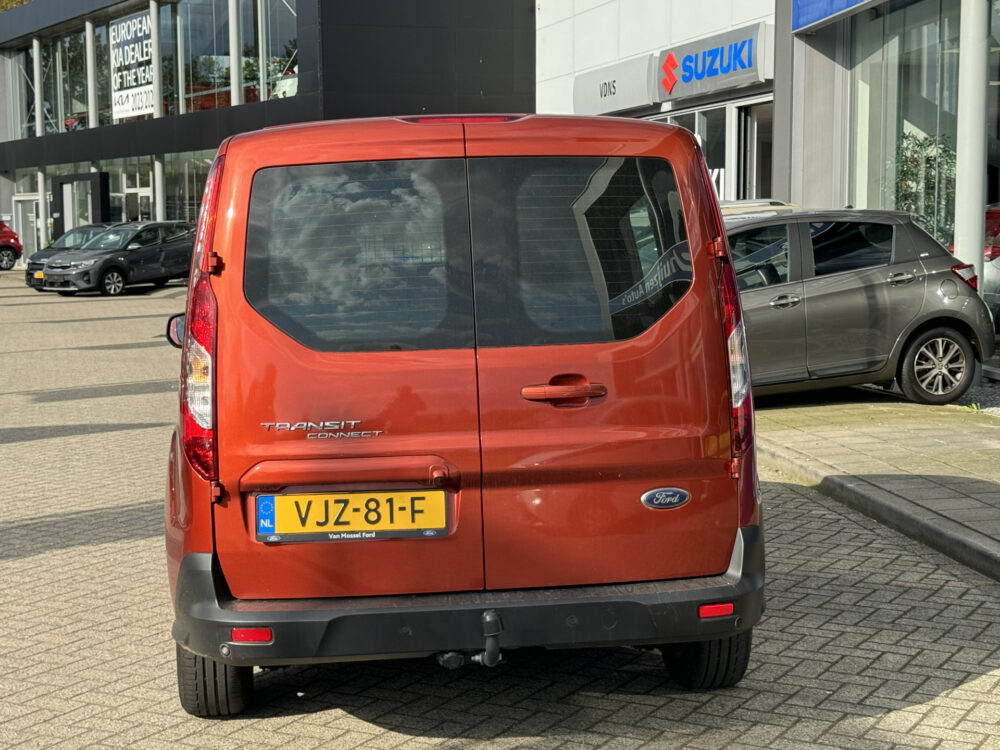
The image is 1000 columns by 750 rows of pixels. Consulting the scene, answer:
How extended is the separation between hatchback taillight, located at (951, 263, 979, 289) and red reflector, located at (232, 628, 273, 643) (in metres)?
8.21

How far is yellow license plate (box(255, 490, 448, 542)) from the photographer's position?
3.80 metres

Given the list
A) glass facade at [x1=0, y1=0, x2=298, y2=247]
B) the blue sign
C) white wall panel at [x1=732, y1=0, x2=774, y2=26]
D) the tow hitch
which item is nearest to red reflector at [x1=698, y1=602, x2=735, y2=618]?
the tow hitch

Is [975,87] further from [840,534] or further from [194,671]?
[194,671]

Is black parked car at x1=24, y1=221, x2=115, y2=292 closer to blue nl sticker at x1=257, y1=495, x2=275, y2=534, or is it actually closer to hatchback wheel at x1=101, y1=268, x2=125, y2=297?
hatchback wheel at x1=101, y1=268, x2=125, y2=297

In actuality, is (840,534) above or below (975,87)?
below

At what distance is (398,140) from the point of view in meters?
3.90

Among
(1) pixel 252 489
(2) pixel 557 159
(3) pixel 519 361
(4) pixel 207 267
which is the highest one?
(2) pixel 557 159

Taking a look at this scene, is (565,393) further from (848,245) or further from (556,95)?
(556,95)

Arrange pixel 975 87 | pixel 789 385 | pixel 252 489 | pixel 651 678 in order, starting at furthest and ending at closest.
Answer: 1. pixel 975 87
2. pixel 789 385
3. pixel 651 678
4. pixel 252 489

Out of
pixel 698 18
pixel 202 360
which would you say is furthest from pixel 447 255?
pixel 698 18

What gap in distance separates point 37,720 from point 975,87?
9.55 metres

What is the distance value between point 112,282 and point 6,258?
54.2 ft

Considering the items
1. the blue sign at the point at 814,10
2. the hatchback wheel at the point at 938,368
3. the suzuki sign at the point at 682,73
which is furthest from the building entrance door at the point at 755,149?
the hatchback wheel at the point at 938,368

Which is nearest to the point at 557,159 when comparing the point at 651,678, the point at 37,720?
the point at 651,678
